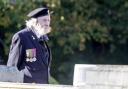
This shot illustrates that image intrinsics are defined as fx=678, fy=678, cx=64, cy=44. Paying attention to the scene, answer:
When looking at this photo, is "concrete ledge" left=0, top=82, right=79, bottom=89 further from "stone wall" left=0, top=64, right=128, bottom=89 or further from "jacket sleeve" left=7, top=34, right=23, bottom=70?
"jacket sleeve" left=7, top=34, right=23, bottom=70

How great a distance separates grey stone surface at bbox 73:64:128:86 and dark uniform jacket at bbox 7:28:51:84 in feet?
2.19

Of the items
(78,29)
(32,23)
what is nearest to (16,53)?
(32,23)

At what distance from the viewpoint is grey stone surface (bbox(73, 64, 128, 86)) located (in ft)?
19.0

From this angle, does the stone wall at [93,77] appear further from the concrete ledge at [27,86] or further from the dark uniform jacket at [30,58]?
the dark uniform jacket at [30,58]

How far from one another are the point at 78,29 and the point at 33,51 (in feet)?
22.1

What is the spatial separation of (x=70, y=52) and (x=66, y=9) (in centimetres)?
85

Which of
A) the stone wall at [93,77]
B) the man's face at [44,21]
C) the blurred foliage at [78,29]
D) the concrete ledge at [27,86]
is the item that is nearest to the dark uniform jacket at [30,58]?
the man's face at [44,21]

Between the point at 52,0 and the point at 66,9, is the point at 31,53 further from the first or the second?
the point at 66,9

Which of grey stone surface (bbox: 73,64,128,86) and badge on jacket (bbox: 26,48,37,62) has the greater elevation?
badge on jacket (bbox: 26,48,37,62)

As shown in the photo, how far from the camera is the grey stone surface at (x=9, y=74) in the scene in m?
5.97

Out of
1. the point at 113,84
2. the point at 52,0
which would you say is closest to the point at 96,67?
the point at 113,84

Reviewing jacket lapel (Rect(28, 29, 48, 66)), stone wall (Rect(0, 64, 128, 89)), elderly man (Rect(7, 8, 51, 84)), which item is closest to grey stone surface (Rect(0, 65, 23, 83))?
stone wall (Rect(0, 64, 128, 89))

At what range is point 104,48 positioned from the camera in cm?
1478

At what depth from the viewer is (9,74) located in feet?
19.8
